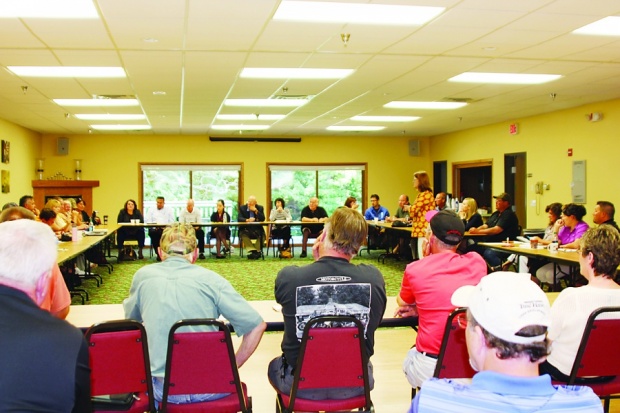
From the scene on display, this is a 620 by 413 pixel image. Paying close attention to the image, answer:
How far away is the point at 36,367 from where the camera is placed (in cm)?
152

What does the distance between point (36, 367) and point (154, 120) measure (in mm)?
11684

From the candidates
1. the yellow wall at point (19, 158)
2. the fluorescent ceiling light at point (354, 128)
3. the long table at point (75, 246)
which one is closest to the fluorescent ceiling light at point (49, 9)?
the long table at point (75, 246)

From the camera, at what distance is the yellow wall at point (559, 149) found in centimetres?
979

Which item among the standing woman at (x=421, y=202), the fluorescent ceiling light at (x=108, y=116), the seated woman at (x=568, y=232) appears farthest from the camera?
the fluorescent ceiling light at (x=108, y=116)

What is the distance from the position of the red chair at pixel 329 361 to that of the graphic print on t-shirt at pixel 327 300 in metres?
0.07

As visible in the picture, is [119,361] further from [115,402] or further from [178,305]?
[178,305]

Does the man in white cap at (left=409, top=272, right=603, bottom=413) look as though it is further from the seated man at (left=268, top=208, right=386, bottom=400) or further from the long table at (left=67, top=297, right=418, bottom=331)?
the long table at (left=67, top=297, right=418, bottom=331)

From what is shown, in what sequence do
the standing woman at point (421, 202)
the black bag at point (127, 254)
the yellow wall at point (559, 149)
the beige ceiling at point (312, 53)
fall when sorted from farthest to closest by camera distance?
the black bag at point (127, 254)
the yellow wall at point (559, 149)
the standing woman at point (421, 202)
the beige ceiling at point (312, 53)

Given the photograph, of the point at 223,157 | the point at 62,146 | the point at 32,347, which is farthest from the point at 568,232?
the point at 62,146

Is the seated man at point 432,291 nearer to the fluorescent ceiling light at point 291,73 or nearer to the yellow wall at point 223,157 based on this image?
the fluorescent ceiling light at point 291,73

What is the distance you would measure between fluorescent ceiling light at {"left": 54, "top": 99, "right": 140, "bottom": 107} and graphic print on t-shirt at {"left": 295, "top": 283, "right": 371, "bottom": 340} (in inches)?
311

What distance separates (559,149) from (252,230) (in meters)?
6.38

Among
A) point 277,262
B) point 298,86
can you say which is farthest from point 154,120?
point 298,86

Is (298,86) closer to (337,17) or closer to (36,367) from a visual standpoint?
(337,17)
